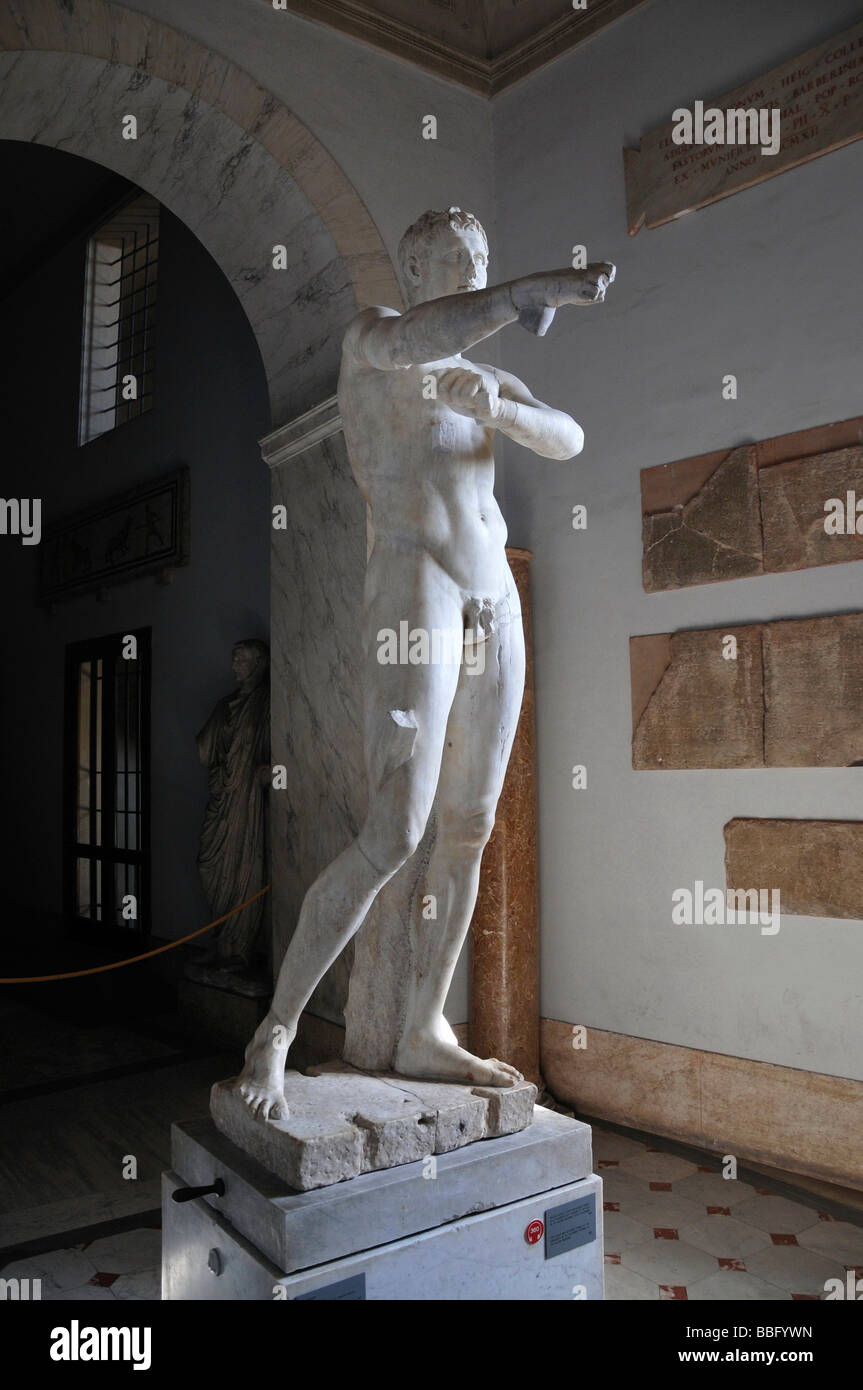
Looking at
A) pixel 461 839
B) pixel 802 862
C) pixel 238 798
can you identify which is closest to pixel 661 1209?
pixel 802 862

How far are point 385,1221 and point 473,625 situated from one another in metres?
1.37

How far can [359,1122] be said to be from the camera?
2.35 metres

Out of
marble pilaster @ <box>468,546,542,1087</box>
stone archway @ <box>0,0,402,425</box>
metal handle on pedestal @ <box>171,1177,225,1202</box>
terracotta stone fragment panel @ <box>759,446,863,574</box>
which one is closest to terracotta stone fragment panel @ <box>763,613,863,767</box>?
terracotta stone fragment panel @ <box>759,446,863,574</box>

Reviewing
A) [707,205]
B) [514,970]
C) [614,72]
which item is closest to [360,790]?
[514,970]

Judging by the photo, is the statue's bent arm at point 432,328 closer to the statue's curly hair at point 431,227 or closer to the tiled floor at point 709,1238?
the statue's curly hair at point 431,227

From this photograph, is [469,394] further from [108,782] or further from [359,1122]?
[108,782]

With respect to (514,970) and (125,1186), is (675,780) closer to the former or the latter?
(514,970)

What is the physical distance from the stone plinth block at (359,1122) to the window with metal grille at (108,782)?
562 cm

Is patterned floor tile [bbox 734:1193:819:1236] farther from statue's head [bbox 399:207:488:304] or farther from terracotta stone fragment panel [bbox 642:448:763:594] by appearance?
statue's head [bbox 399:207:488:304]

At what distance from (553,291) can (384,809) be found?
1.21 meters

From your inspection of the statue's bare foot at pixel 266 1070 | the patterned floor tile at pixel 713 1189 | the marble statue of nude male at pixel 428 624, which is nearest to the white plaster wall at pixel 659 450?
the patterned floor tile at pixel 713 1189

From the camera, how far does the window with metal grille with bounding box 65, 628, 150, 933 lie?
8.09m

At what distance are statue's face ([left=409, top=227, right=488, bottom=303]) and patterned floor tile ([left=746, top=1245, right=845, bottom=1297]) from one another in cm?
290

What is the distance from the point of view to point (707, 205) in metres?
4.32
